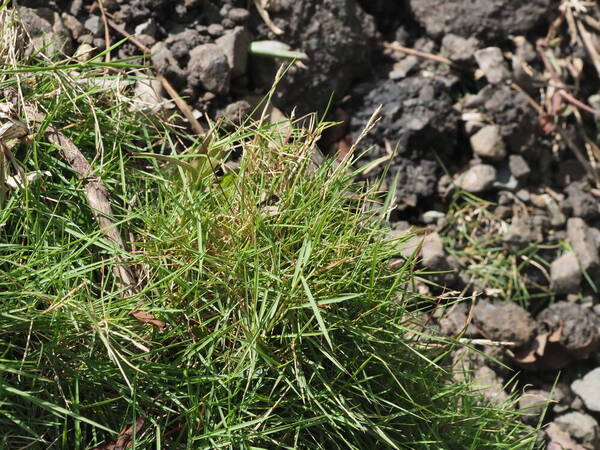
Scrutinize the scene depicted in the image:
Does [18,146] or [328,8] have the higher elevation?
[328,8]

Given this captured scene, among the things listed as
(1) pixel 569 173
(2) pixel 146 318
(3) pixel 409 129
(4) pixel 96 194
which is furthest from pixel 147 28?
(1) pixel 569 173

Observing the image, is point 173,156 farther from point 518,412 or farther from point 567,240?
point 567,240

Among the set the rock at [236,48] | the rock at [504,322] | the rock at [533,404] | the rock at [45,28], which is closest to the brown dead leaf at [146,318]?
the rock at [45,28]

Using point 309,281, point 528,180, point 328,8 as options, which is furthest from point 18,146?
point 528,180

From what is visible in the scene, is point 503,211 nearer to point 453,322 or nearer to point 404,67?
point 453,322

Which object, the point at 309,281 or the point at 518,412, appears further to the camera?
the point at 518,412

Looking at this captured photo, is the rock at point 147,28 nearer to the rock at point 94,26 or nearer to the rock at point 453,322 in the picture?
the rock at point 94,26
